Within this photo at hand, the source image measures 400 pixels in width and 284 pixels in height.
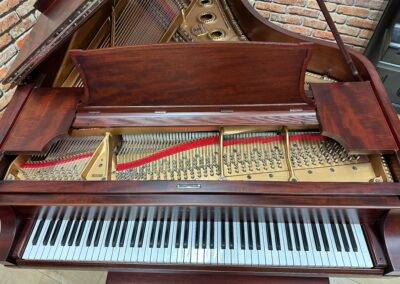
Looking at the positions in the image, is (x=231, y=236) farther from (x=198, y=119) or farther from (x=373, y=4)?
(x=373, y=4)

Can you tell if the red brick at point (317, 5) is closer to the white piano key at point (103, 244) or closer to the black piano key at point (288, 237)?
the black piano key at point (288, 237)

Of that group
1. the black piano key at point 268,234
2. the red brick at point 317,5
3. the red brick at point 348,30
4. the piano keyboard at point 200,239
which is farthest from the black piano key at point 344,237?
the red brick at point 348,30

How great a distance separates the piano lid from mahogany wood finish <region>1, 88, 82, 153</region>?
21 centimetres

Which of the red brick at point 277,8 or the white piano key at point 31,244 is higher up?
the red brick at point 277,8

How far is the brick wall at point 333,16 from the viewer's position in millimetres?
3479

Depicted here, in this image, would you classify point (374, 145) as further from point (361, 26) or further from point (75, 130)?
Result: point (361, 26)

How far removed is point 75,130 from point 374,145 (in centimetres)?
150

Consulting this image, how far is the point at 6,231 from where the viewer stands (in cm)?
170

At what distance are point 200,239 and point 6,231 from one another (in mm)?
959

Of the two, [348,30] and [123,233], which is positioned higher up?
[348,30]

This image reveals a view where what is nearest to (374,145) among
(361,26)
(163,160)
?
(163,160)

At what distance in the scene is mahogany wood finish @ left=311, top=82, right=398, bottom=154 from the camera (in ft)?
5.33

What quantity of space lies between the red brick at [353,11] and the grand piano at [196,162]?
74.4 inches

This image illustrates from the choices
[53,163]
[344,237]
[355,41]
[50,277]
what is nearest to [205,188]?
[344,237]
